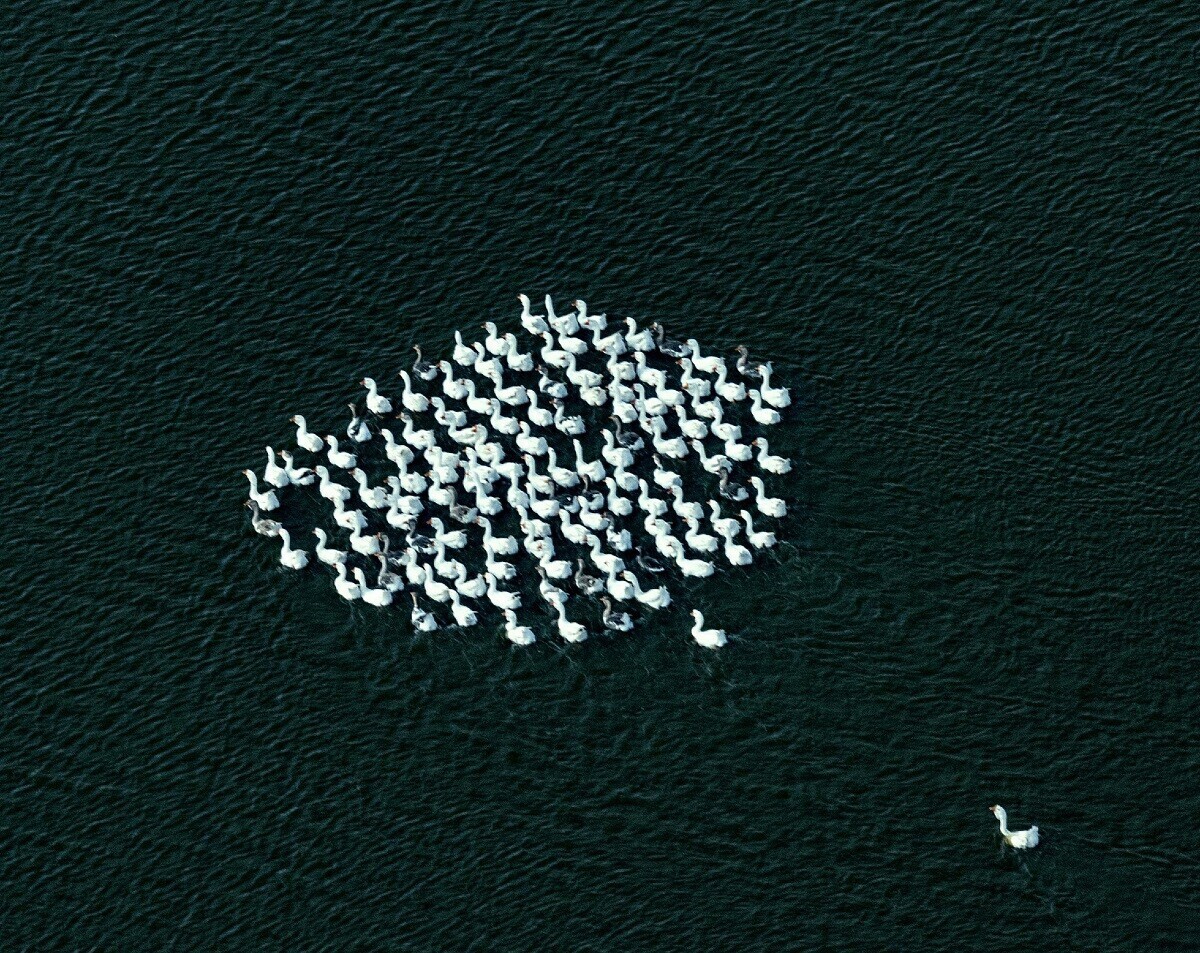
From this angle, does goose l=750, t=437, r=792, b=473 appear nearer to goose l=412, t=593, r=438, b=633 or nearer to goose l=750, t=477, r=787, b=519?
goose l=750, t=477, r=787, b=519

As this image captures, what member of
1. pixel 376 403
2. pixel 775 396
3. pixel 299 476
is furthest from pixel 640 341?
pixel 299 476

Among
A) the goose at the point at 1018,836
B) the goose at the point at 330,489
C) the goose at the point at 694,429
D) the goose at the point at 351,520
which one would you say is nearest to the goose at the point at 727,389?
the goose at the point at 694,429

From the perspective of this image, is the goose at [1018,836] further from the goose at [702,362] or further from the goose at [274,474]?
the goose at [274,474]

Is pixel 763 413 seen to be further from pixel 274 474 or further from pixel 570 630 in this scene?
pixel 274 474

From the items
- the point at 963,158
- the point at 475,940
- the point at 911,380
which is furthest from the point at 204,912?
the point at 963,158

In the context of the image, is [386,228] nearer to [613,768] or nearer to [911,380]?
[911,380]
